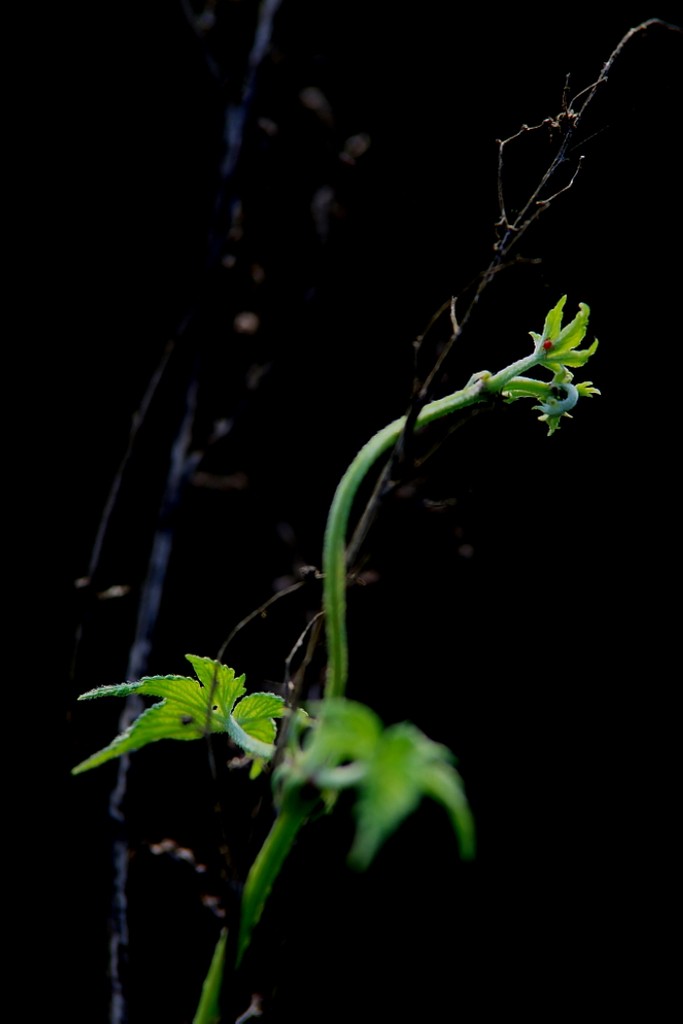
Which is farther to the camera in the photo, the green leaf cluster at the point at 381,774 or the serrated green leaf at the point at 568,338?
the serrated green leaf at the point at 568,338

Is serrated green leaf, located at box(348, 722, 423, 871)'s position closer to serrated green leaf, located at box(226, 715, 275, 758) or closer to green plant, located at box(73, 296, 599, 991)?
green plant, located at box(73, 296, 599, 991)

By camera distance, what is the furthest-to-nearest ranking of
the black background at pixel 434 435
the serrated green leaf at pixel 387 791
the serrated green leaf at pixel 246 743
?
the black background at pixel 434 435 → the serrated green leaf at pixel 246 743 → the serrated green leaf at pixel 387 791

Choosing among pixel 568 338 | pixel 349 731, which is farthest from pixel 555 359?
pixel 349 731

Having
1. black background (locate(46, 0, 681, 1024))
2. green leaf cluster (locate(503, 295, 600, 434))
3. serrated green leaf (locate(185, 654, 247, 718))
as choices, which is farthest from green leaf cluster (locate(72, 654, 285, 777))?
black background (locate(46, 0, 681, 1024))

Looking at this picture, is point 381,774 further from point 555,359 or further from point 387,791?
point 555,359

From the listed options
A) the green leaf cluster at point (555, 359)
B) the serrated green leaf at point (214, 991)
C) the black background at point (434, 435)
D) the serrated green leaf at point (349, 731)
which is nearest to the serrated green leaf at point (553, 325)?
the green leaf cluster at point (555, 359)

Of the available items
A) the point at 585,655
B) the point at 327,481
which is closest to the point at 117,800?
the point at 327,481

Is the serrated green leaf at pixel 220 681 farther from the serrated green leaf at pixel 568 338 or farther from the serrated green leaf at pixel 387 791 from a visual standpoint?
the serrated green leaf at pixel 568 338

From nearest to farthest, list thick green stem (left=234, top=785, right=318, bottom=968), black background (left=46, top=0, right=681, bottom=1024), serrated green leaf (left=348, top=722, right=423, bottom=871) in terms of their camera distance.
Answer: serrated green leaf (left=348, top=722, right=423, bottom=871) → thick green stem (left=234, top=785, right=318, bottom=968) → black background (left=46, top=0, right=681, bottom=1024)
